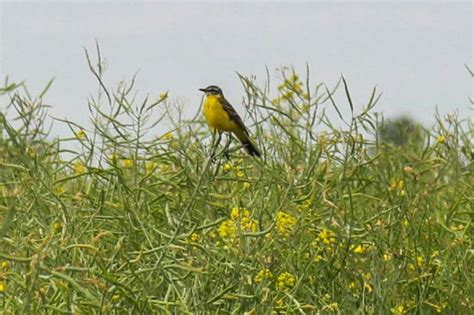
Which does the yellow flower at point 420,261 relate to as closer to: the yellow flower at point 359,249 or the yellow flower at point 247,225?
the yellow flower at point 359,249

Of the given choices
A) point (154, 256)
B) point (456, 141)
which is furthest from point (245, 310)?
point (456, 141)

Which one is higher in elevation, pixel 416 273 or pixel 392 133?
pixel 392 133

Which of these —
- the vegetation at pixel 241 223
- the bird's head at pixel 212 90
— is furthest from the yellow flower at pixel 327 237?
the bird's head at pixel 212 90

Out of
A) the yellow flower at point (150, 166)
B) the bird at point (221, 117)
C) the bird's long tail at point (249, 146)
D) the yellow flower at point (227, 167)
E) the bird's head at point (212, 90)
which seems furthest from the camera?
the bird's head at point (212, 90)

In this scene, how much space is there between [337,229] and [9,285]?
4.14 ft

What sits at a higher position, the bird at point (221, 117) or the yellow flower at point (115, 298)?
the bird at point (221, 117)

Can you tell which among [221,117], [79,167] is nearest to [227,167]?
[79,167]

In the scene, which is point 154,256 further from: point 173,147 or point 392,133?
point 392,133

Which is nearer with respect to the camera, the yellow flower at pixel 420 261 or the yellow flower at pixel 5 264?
the yellow flower at pixel 5 264

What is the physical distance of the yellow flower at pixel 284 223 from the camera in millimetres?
4191

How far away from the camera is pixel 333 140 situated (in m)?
4.83

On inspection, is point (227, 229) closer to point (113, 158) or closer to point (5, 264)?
point (113, 158)

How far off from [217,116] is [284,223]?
191 cm

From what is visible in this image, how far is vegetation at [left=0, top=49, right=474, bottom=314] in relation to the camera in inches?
152
